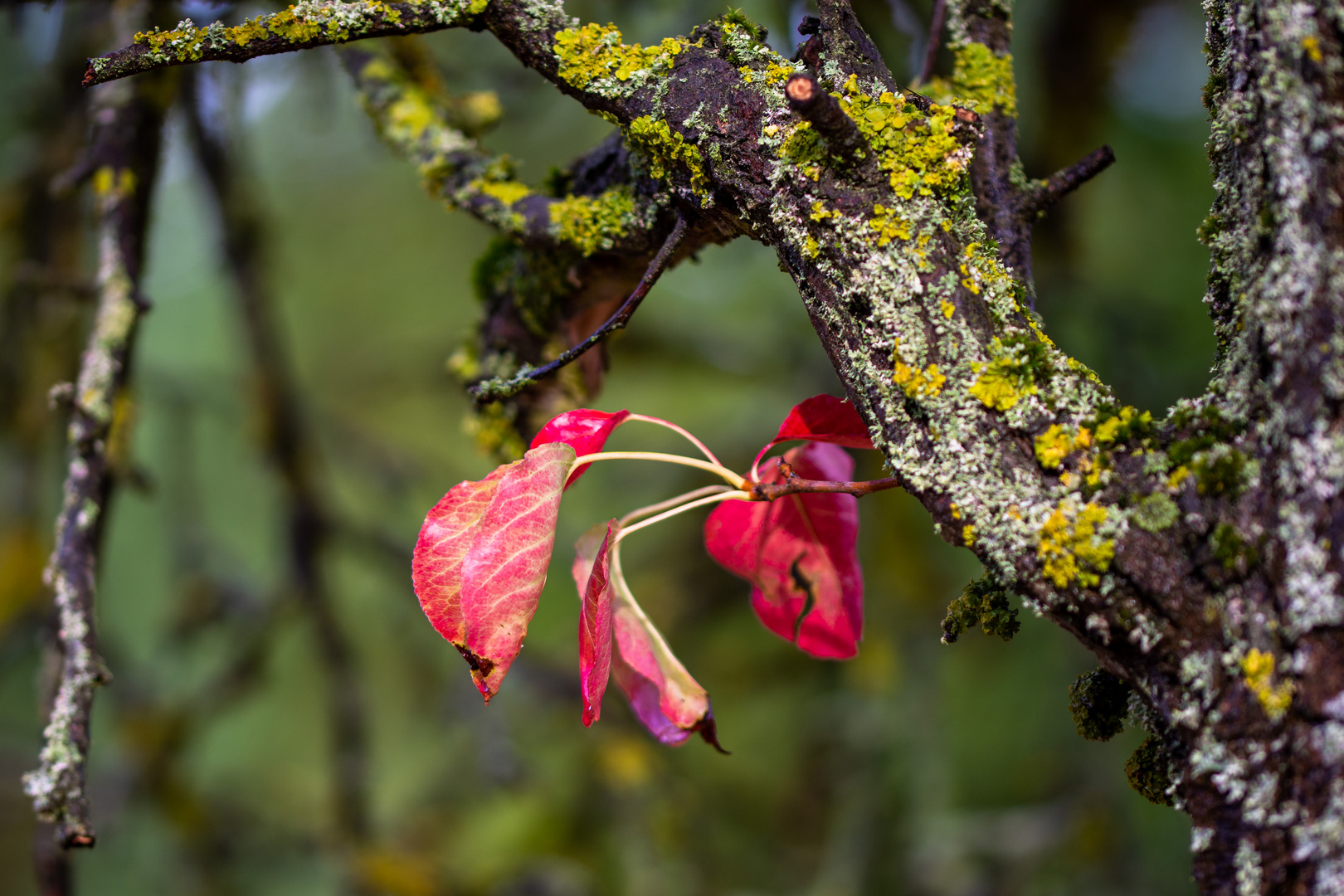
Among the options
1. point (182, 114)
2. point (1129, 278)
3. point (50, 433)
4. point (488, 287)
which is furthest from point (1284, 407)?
point (1129, 278)

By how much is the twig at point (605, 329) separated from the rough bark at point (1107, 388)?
0.03 m

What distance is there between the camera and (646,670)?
0.66 m

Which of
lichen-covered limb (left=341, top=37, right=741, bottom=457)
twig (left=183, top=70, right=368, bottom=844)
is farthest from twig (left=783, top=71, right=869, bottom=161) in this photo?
twig (left=183, top=70, right=368, bottom=844)

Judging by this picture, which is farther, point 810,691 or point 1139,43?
point 810,691

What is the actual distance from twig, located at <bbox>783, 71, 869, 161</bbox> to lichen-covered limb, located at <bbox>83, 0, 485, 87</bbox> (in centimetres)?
27

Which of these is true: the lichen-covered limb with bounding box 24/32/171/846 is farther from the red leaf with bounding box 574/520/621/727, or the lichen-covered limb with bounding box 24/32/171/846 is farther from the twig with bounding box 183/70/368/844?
the twig with bounding box 183/70/368/844

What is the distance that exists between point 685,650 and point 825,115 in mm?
2149

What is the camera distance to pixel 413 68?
1.00 m

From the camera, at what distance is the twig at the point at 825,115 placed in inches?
18.8

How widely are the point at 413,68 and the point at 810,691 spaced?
235cm

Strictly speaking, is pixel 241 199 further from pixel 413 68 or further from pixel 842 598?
pixel 842 598

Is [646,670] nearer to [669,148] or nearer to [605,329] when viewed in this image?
[605,329]

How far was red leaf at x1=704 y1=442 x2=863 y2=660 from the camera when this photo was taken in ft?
2.35

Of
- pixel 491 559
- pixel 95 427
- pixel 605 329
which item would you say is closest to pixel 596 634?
pixel 491 559
